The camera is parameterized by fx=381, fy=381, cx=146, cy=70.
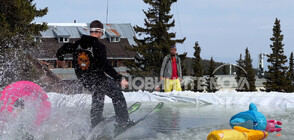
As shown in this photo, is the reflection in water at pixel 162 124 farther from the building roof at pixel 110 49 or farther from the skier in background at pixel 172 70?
the building roof at pixel 110 49

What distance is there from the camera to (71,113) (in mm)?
5043

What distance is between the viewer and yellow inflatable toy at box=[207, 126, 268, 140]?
4.21 m

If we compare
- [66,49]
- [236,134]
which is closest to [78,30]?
[66,49]

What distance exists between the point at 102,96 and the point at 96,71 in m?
0.42

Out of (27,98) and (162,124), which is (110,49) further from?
(27,98)

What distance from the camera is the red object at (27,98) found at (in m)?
4.63

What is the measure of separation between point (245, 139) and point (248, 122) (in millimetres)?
690

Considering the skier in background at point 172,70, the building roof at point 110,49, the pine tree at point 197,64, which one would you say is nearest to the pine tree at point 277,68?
the pine tree at point 197,64

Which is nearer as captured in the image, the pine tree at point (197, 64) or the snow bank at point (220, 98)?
the snow bank at point (220, 98)

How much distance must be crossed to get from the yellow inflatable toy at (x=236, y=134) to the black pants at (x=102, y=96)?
1.52 metres

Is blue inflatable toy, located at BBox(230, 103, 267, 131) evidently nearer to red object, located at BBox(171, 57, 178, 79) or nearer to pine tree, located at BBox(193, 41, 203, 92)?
red object, located at BBox(171, 57, 178, 79)

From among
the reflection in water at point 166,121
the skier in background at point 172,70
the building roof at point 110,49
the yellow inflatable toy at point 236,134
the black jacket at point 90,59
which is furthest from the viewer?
the building roof at point 110,49

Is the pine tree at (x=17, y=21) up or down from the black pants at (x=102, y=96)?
up

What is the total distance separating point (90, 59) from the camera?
203 inches
